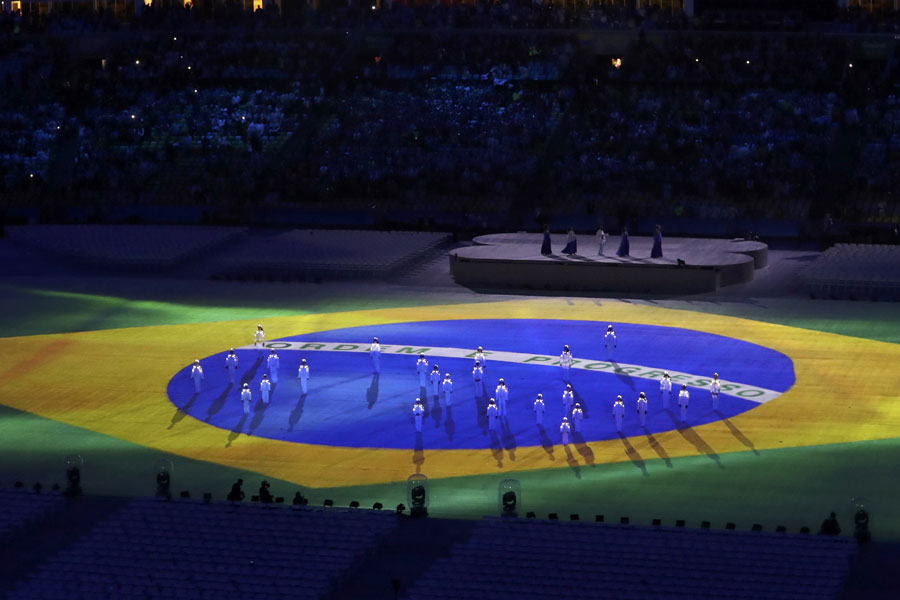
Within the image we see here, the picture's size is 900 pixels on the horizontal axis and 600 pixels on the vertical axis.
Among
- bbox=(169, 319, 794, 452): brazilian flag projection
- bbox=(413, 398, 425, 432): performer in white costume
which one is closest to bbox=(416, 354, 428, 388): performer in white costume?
bbox=(169, 319, 794, 452): brazilian flag projection

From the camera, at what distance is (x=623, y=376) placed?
45219mm

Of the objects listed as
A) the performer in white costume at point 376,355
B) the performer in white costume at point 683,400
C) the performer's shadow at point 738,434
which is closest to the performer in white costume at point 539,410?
the performer in white costume at point 683,400

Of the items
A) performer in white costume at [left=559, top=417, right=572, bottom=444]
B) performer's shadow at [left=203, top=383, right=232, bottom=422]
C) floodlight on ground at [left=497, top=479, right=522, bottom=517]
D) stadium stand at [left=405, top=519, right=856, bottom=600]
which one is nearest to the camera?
stadium stand at [left=405, top=519, right=856, bottom=600]

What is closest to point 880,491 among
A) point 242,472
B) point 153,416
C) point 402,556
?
point 402,556

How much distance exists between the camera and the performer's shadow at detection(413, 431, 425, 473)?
1472 inches

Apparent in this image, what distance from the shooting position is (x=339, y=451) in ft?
127

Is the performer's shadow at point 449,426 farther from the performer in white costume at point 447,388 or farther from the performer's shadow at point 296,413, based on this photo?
the performer's shadow at point 296,413

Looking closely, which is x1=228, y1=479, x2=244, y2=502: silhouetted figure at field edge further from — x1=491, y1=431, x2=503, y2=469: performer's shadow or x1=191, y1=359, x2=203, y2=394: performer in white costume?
x1=191, y1=359, x2=203, y2=394: performer in white costume

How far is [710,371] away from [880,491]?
11519mm

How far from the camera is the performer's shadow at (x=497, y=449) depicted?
37.5 metres

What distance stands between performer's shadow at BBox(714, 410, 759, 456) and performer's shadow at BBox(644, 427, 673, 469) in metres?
2.03

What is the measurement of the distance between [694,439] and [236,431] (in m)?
11.8

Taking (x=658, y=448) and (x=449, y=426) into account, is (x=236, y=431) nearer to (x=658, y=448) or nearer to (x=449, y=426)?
(x=449, y=426)

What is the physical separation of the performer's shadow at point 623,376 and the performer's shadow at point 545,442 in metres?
4.63
